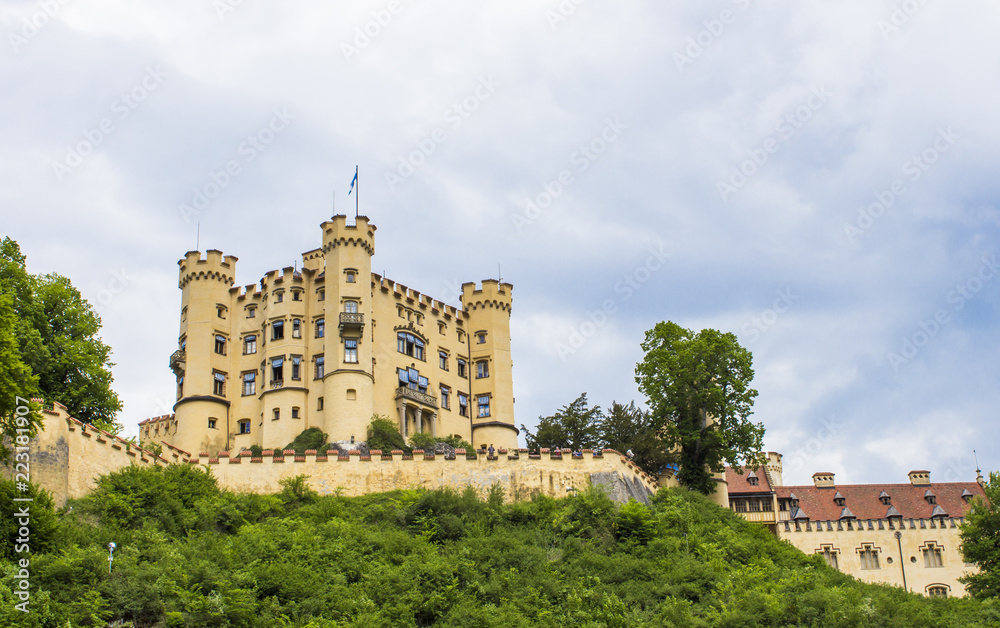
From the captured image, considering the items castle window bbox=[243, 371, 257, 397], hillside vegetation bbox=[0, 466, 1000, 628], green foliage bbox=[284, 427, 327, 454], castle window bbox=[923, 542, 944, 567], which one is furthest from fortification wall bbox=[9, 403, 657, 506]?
castle window bbox=[923, 542, 944, 567]

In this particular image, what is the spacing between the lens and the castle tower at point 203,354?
65312 mm

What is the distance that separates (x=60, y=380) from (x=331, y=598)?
23871 millimetres

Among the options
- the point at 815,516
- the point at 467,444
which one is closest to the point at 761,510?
the point at 815,516

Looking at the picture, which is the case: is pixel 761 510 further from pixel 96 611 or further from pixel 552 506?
pixel 96 611

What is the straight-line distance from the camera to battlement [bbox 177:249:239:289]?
68625 millimetres

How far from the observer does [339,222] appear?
68.6 m

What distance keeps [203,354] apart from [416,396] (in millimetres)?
13568

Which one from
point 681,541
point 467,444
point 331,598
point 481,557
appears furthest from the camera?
point 467,444

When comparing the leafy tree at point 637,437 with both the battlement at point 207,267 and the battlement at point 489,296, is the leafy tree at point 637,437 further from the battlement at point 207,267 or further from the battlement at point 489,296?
the battlement at point 207,267

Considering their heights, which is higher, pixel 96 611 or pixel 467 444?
pixel 467 444

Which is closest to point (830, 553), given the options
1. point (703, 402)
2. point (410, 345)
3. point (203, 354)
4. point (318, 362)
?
point (703, 402)

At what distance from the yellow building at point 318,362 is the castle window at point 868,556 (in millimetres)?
24084

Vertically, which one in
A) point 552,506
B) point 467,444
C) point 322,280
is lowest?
point 552,506

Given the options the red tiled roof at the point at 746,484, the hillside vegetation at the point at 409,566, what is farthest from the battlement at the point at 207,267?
the red tiled roof at the point at 746,484
